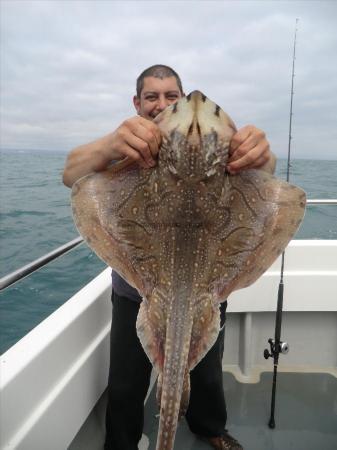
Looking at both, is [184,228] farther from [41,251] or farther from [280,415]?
[41,251]

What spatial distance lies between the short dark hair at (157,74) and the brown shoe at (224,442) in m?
2.68

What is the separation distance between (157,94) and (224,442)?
2.68 m

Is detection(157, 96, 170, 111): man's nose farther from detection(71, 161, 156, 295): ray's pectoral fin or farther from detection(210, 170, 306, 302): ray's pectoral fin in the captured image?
detection(210, 170, 306, 302): ray's pectoral fin

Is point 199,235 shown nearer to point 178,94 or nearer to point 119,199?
point 119,199

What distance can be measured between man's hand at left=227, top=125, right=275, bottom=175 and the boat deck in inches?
95.9

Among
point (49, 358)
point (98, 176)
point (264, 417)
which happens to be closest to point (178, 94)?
point (98, 176)

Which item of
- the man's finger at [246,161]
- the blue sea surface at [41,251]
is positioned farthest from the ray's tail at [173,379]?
the blue sea surface at [41,251]

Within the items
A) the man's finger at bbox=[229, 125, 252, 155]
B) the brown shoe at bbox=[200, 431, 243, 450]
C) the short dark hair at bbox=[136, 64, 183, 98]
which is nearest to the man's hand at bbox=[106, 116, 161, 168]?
the man's finger at bbox=[229, 125, 252, 155]

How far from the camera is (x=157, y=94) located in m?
2.59

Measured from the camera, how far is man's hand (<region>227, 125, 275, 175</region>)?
1.70 metres

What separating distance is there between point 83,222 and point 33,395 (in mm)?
1029

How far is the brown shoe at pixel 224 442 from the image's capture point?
291cm

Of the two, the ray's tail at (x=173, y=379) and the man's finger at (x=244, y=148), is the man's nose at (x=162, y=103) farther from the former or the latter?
the ray's tail at (x=173, y=379)

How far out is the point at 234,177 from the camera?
1762 mm
